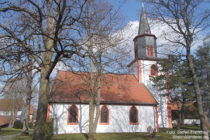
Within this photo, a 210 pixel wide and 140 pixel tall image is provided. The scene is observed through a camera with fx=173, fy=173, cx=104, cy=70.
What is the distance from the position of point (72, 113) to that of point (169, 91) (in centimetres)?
1355

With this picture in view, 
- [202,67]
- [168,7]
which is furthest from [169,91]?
[168,7]

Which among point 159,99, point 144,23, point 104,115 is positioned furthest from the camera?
point 159,99

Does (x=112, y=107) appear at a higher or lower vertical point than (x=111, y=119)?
higher

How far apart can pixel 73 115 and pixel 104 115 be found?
335 cm

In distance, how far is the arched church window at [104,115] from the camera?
61.5 ft

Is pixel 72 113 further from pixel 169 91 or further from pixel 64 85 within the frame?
pixel 169 91

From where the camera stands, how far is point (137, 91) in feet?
72.4

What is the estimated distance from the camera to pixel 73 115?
707 inches

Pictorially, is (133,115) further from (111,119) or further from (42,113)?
(42,113)

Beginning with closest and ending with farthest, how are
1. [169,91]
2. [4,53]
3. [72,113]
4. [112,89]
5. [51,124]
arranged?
[4,53] → [51,124] → [72,113] → [112,89] → [169,91]

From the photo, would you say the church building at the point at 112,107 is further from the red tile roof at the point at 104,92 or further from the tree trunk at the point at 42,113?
the tree trunk at the point at 42,113

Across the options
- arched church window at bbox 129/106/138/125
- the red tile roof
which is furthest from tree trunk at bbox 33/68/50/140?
arched church window at bbox 129/106/138/125

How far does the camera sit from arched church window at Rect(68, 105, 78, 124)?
Answer: 17.8m

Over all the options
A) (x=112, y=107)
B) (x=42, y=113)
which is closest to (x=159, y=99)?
(x=112, y=107)
